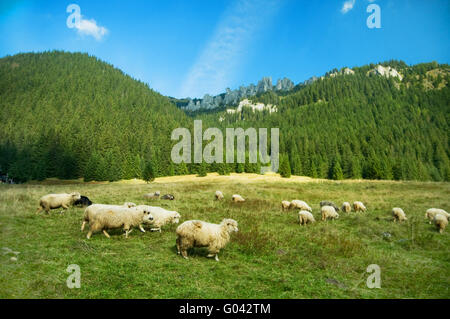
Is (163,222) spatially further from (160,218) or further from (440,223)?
(440,223)

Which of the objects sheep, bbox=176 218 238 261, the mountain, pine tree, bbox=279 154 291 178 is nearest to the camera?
sheep, bbox=176 218 238 261

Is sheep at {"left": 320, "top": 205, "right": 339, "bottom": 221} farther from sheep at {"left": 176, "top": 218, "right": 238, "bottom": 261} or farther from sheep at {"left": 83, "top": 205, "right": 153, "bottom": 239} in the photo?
sheep at {"left": 83, "top": 205, "right": 153, "bottom": 239}

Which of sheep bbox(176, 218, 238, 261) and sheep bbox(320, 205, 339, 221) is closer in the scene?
sheep bbox(176, 218, 238, 261)

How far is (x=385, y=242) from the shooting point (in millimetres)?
11398

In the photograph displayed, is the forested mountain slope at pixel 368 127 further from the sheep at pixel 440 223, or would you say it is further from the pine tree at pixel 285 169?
the sheep at pixel 440 223

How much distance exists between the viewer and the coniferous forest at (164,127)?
2670 inches

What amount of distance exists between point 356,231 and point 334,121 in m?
145

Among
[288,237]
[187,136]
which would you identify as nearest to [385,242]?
[288,237]

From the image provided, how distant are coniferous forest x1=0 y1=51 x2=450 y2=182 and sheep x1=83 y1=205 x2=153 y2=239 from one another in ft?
189

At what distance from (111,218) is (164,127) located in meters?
96.5

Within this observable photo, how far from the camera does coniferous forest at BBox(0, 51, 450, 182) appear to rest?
222ft

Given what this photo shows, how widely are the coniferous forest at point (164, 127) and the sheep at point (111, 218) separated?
189ft

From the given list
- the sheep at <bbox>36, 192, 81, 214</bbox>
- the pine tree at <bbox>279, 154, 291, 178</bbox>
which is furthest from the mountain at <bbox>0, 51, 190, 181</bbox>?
the sheep at <bbox>36, 192, 81, 214</bbox>

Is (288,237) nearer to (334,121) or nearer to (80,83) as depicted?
(334,121)
